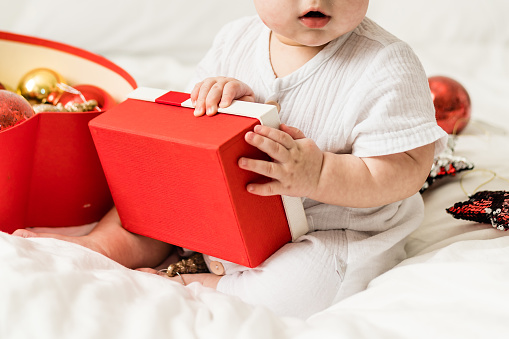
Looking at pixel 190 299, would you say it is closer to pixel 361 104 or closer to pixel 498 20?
pixel 361 104

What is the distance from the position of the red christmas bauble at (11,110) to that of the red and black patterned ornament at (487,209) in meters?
0.64

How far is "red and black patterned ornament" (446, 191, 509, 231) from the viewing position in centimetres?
83

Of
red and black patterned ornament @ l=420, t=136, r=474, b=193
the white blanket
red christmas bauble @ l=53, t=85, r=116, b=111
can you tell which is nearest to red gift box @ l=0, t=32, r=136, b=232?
red christmas bauble @ l=53, t=85, r=116, b=111

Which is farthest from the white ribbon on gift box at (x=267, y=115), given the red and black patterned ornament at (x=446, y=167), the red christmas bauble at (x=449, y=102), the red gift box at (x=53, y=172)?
the red christmas bauble at (x=449, y=102)

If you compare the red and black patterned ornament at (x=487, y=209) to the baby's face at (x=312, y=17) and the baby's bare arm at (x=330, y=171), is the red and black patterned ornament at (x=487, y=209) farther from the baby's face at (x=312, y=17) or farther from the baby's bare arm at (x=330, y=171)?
the baby's face at (x=312, y=17)

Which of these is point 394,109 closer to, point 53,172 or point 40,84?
point 53,172

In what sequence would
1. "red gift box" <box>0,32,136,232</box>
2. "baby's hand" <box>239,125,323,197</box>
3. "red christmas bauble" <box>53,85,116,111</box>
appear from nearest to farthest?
1. "baby's hand" <box>239,125,323,197</box>
2. "red gift box" <box>0,32,136,232</box>
3. "red christmas bauble" <box>53,85,116,111</box>

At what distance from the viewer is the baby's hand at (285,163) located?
2.21ft

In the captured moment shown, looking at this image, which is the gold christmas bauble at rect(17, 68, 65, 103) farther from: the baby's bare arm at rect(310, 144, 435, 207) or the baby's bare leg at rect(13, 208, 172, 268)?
the baby's bare arm at rect(310, 144, 435, 207)

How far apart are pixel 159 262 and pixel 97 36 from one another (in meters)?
0.75

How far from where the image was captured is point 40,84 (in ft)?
3.55

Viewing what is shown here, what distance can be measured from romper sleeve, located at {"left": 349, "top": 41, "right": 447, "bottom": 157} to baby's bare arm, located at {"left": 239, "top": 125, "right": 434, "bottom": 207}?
3 cm

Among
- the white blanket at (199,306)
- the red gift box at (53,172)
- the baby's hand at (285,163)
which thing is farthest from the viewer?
the red gift box at (53,172)

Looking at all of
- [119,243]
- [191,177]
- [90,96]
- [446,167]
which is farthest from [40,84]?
[446,167]
